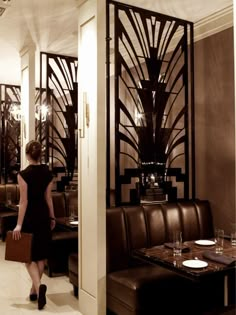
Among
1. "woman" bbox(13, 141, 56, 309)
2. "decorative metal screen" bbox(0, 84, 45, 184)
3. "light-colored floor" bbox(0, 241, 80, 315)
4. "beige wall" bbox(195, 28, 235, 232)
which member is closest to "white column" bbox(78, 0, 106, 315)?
"light-colored floor" bbox(0, 241, 80, 315)

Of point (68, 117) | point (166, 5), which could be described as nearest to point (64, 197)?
point (68, 117)

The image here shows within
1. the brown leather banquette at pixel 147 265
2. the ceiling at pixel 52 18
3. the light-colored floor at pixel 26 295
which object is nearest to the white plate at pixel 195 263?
the brown leather banquette at pixel 147 265

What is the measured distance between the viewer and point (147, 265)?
11.6 feet

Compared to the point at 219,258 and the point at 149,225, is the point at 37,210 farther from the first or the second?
the point at 219,258

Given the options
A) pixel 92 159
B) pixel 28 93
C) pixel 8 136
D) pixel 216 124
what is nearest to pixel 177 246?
pixel 92 159

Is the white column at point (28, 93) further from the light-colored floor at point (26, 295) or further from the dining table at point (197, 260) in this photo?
the dining table at point (197, 260)

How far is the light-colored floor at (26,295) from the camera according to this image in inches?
143

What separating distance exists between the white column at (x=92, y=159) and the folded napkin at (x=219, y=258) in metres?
0.95

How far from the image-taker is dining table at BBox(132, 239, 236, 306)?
254cm

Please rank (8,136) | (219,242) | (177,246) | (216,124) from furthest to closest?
(8,136) → (216,124) → (219,242) → (177,246)

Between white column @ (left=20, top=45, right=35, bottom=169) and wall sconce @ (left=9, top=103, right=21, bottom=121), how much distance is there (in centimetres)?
220

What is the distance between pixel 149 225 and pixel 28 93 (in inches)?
121

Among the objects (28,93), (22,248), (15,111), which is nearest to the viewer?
(22,248)

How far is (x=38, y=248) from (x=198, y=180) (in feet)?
6.86
